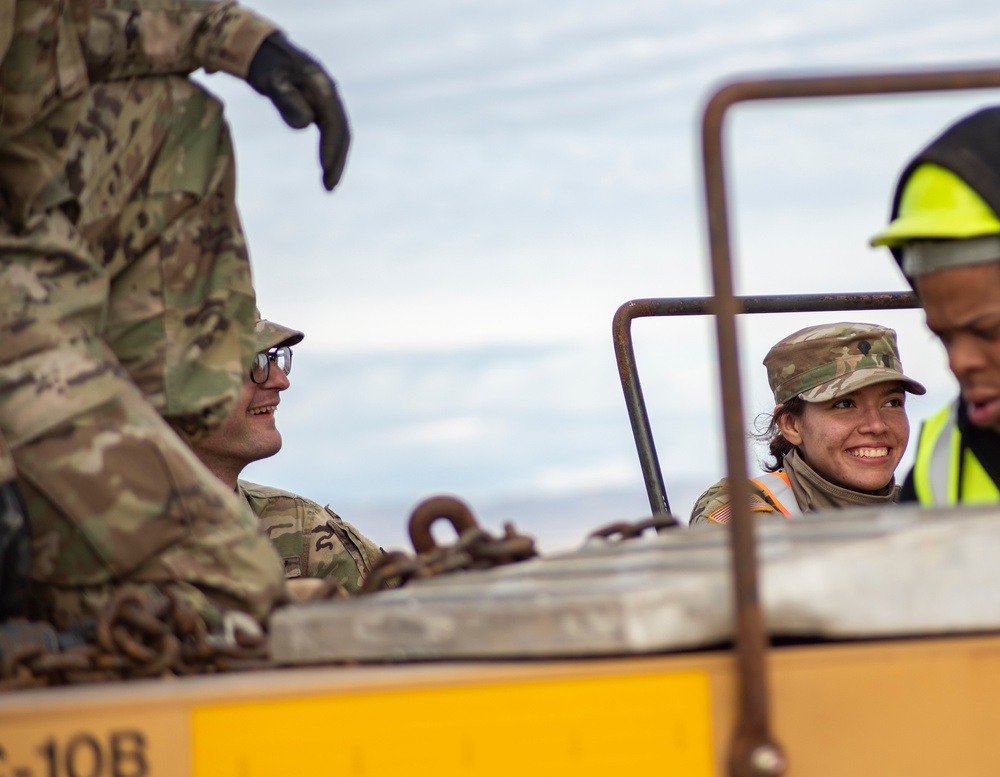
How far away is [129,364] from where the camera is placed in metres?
2.27

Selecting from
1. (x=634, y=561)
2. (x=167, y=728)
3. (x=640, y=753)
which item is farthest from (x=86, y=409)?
(x=640, y=753)

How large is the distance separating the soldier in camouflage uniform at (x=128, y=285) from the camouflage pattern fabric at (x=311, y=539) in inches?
96.5

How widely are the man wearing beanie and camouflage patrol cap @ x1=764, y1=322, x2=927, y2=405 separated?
8.10 feet

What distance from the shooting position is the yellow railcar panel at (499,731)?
145 cm

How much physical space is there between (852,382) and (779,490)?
379mm

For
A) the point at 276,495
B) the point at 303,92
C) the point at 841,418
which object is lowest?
the point at 276,495

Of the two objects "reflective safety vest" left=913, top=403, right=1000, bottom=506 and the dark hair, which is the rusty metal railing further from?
the dark hair

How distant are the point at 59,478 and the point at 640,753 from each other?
918 millimetres

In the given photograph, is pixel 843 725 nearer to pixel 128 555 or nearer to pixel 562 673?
pixel 562 673

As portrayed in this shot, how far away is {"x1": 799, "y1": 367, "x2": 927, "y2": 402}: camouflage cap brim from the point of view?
4.50 meters

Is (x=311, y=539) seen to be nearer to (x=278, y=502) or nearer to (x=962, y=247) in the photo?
(x=278, y=502)

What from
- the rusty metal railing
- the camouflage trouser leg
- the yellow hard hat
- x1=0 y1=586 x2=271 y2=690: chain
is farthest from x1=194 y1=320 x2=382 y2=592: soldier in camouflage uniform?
the rusty metal railing

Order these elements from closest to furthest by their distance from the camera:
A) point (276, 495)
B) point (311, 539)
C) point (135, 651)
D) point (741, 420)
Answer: point (741, 420) → point (135, 651) → point (311, 539) → point (276, 495)

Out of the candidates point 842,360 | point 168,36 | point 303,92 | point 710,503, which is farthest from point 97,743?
point 842,360
